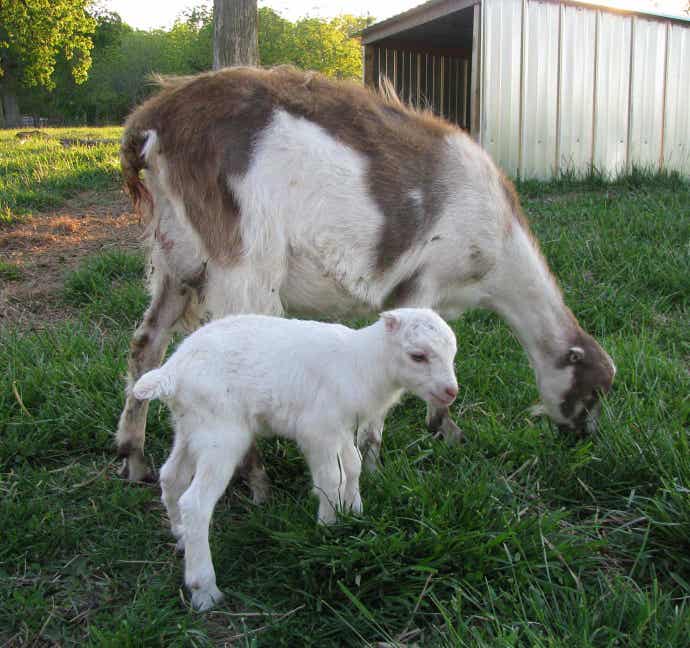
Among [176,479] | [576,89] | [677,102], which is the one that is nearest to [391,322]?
[176,479]

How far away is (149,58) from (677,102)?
182 ft

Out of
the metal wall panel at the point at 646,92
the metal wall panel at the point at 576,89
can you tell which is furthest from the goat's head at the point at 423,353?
the metal wall panel at the point at 646,92

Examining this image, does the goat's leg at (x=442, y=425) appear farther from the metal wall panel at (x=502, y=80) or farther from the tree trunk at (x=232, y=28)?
the metal wall panel at (x=502, y=80)

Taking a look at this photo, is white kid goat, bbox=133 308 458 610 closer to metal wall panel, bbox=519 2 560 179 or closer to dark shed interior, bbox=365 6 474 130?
metal wall panel, bbox=519 2 560 179

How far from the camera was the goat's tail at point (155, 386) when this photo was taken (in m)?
2.26

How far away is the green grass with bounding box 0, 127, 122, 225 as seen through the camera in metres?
7.62

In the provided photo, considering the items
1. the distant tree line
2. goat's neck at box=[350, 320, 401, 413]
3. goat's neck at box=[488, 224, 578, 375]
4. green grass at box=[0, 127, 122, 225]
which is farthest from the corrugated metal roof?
the distant tree line

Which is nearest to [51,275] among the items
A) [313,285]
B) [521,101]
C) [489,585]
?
[313,285]

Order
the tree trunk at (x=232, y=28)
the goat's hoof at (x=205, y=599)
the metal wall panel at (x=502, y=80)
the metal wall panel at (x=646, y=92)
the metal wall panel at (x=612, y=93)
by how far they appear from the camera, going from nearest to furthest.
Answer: the goat's hoof at (x=205, y=599), the tree trunk at (x=232, y=28), the metal wall panel at (x=502, y=80), the metal wall panel at (x=612, y=93), the metal wall panel at (x=646, y=92)

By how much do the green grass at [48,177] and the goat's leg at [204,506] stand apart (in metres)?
5.75

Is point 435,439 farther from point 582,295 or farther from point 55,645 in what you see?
point 582,295

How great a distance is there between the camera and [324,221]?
10.5 feet

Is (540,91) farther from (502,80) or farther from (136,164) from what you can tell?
(136,164)

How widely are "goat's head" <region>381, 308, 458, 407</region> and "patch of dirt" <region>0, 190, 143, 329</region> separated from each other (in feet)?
10.8
